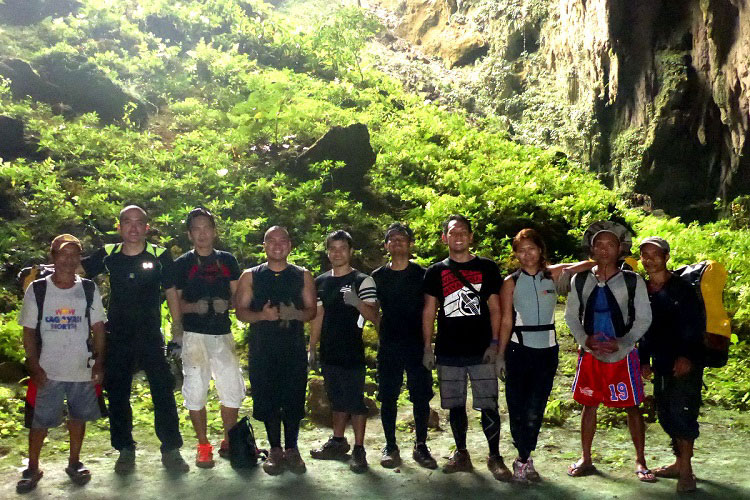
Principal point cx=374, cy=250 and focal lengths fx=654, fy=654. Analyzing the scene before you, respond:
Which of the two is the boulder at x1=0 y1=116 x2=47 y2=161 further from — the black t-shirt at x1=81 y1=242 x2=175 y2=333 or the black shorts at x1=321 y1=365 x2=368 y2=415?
the black shorts at x1=321 y1=365 x2=368 y2=415

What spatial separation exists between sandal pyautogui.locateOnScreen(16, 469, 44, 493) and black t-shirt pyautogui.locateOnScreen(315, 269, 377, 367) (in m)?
2.36

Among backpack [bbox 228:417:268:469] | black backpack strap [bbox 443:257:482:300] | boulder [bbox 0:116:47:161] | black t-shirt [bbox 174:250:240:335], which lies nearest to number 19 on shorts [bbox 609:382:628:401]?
black backpack strap [bbox 443:257:482:300]

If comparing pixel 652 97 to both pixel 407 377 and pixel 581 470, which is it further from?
pixel 407 377

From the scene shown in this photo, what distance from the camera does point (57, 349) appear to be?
5.04m

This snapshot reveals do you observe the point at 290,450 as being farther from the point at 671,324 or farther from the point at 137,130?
the point at 137,130

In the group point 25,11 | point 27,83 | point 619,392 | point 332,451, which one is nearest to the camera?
point 619,392

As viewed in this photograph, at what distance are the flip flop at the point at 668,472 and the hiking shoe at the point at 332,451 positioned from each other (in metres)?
2.49

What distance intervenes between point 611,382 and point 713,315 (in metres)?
0.86

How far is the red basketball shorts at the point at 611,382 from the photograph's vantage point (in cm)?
487

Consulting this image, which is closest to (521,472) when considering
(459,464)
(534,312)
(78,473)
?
(459,464)

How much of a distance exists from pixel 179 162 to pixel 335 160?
11.8ft

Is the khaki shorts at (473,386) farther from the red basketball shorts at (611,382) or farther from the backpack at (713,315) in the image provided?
the backpack at (713,315)

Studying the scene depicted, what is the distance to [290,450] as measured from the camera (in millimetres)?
5340

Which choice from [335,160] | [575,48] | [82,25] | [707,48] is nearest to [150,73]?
[82,25]
